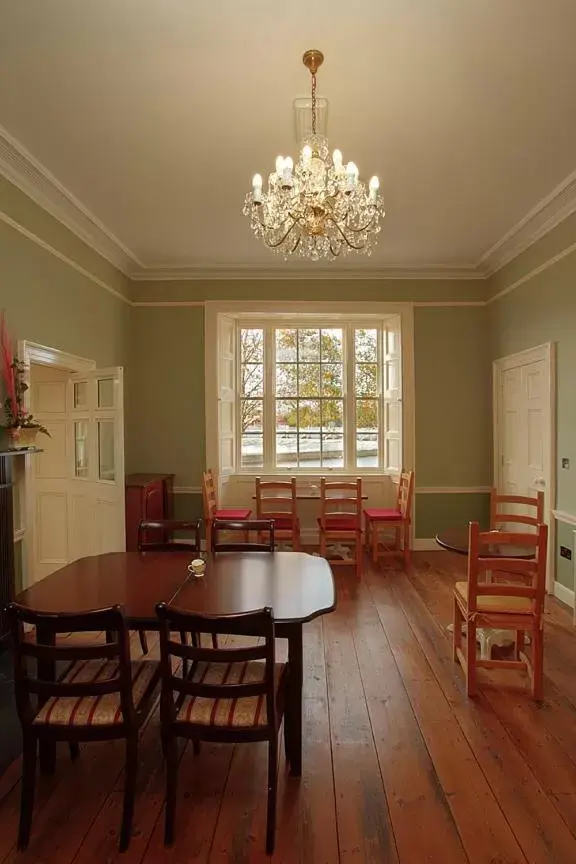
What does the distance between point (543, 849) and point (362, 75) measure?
355 centimetres

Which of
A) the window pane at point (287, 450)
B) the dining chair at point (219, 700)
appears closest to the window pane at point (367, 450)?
the window pane at point (287, 450)

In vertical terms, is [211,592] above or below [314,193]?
below

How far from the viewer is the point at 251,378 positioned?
6398 millimetres

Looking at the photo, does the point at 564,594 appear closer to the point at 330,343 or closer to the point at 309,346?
the point at 330,343

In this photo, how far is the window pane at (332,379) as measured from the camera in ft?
20.9

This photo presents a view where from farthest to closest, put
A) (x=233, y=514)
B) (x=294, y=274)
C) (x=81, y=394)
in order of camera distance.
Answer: (x=294, y=274) < (x=233, y=514) < (x=81, y=394)

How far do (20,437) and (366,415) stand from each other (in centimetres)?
409

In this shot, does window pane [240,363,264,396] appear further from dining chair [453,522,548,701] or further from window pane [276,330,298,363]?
dining chair [453,522,548,701]

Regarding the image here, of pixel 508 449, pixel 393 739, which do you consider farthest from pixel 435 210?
pixel 393 739

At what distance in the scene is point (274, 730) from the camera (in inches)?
73.8

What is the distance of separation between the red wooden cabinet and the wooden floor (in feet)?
8.45

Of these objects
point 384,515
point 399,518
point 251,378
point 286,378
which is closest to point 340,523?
point 384,515

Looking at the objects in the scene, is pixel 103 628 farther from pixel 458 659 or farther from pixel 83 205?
pixel 83 205

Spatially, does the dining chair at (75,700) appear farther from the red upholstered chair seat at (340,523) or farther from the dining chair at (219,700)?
the red upholstered chair seat at (340,523)
